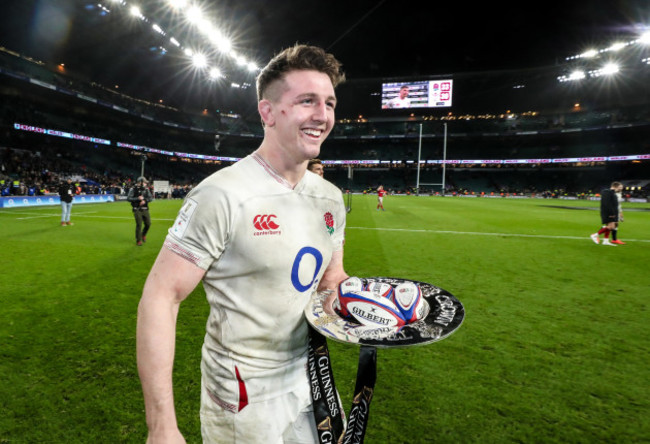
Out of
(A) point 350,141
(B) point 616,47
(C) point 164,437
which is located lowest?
(C) point 164,437

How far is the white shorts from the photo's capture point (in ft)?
4.32

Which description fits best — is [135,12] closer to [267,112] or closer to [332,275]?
[267,112]

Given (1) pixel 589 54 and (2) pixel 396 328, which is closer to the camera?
(2) pixel 396 328

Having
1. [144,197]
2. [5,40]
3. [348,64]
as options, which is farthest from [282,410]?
[348,64]

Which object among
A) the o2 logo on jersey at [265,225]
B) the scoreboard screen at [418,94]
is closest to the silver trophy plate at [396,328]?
the o2 logo on jersey at [265,225]

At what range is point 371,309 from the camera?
50.1 inches

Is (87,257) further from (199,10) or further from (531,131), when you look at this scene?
(531,131)

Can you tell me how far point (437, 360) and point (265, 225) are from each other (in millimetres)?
3091

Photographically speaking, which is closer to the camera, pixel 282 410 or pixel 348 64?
pixel 282 410

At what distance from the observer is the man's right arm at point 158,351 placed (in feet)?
3.34

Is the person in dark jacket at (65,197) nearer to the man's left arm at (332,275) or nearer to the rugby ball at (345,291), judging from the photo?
the man's left arm at (332,275)

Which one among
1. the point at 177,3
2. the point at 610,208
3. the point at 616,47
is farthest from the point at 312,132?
the point at 616,47

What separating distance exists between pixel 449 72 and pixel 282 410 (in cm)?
6310

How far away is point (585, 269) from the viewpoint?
7266mm
